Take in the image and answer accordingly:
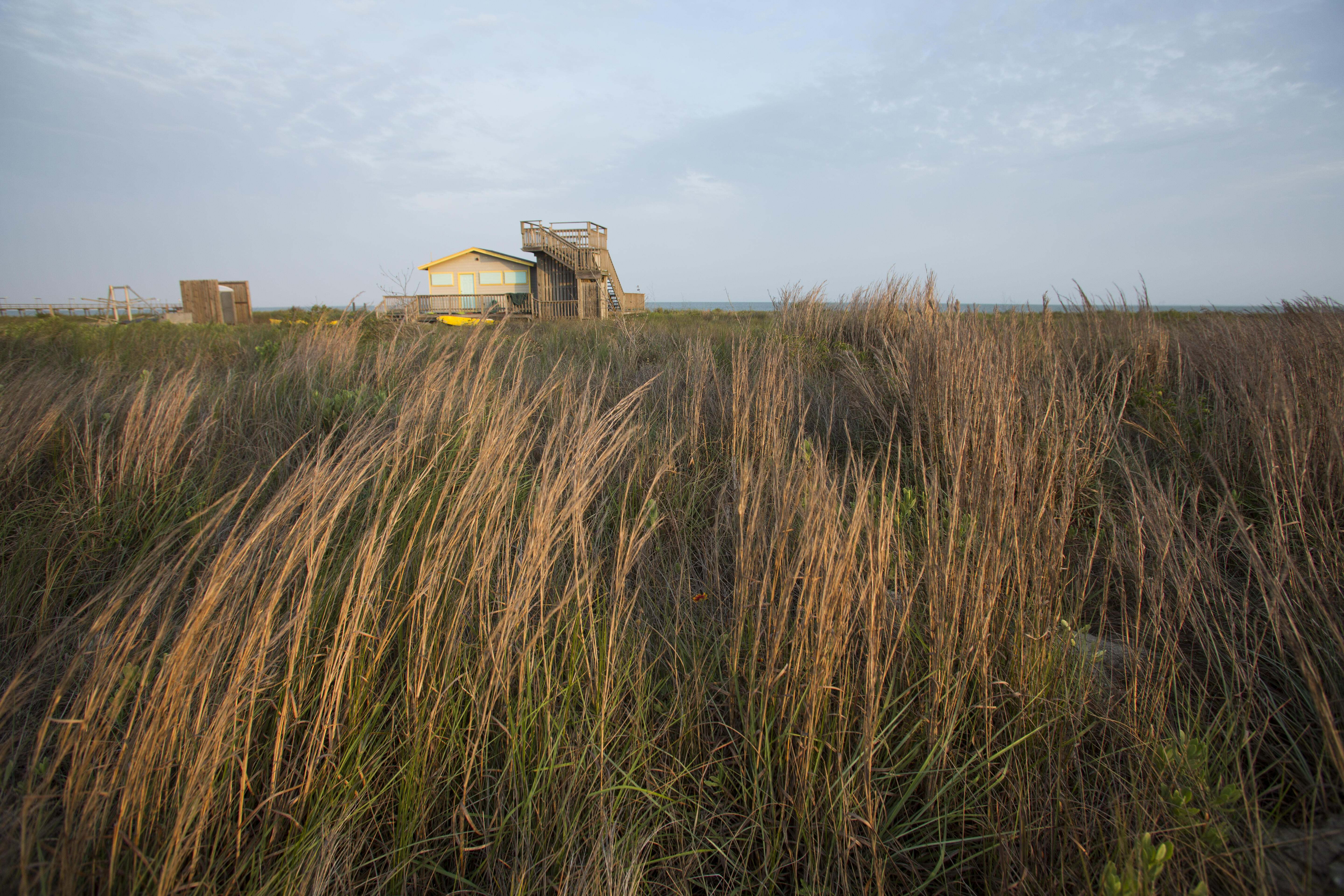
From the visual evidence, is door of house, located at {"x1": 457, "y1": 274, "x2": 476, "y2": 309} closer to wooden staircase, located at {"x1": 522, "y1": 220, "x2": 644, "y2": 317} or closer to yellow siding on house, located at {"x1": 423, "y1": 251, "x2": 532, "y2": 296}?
yellow siding on house, located at {"x1": 423, "y1": 251, "x2": 532, "y2": 296}

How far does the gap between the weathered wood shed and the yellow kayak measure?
4474 millimetres

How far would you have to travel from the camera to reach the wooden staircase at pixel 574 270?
59.9 feet

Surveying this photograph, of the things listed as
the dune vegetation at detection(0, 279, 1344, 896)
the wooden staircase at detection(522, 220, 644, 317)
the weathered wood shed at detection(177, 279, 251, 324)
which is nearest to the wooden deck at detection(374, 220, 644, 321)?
the wooden staircase at detection(522, 220, 644, 317)

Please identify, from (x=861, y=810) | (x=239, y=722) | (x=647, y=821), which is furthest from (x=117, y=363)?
(x=861, y=810)

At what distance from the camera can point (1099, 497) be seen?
7.18 ft

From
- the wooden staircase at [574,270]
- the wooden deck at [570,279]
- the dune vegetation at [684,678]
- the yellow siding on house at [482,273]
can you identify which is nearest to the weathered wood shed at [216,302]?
the wooden deck at [570,279]

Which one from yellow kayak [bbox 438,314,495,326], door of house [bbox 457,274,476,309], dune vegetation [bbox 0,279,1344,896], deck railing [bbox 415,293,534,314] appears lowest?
dune vegetation [bbox 0,279,1344,896]

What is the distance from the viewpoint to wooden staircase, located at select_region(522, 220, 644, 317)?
1825cm

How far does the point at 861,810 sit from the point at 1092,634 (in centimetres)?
129

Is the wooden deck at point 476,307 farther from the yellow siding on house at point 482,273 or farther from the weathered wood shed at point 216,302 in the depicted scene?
the weathered wood shed at point 216,302

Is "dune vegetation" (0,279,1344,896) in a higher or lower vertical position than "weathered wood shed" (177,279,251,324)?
lower

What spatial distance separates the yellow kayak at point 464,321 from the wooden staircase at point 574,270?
3504 mm

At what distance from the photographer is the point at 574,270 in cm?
1902

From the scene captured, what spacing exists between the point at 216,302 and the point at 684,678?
17011 mm
